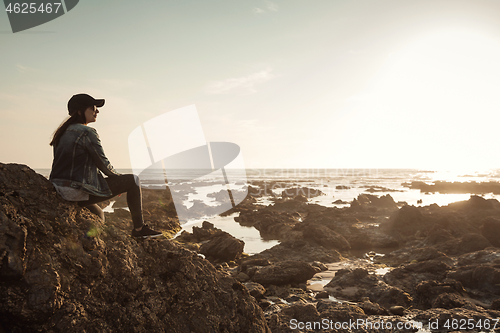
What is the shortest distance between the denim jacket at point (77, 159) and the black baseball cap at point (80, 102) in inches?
13.7

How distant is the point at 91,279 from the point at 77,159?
1.60 m

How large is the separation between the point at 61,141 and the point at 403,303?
31.6ft

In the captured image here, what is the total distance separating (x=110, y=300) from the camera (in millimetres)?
3744

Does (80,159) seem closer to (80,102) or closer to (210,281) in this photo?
(80,102)

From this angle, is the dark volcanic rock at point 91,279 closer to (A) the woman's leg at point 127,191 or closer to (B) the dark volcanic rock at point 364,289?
(A) the woman's leg at point 127,191

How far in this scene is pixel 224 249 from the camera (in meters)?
13.8

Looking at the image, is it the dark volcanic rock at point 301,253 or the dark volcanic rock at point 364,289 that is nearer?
the dark volcanic rock at point 364,289

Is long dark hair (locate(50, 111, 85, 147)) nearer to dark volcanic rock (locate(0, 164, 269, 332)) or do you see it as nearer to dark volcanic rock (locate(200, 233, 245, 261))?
dark volcanic rock (locate(0, 164, 269, 332))

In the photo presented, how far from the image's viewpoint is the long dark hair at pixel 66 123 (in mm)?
3996

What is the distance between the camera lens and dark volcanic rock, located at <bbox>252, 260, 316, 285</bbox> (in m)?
10.2

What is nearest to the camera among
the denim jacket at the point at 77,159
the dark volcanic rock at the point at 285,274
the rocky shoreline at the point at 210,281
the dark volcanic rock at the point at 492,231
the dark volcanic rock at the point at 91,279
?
the dark volcanic rock at the point at 91,279

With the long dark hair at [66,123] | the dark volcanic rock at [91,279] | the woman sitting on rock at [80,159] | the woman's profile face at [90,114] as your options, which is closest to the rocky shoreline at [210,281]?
the dark volcanic rock at [91,279]

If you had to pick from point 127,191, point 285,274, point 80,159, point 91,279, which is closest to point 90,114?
point 80,159

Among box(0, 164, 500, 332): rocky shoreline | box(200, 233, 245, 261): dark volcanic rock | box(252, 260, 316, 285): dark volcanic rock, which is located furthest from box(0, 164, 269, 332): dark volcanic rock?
box(200, 233, 245, 261): dark volcanic rock
